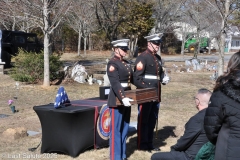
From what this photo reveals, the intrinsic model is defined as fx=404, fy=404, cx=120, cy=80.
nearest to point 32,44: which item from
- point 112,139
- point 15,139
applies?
point 15,139

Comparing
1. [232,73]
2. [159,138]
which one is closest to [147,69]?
[159,138]

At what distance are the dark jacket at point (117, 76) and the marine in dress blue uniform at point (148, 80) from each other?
0.42 meters

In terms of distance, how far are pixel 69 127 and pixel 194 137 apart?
6.78 feet

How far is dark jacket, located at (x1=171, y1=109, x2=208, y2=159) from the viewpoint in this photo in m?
3.97

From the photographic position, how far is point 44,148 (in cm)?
577

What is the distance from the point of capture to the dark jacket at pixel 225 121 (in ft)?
10.2

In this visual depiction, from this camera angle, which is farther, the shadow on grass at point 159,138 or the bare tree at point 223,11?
the bare tree at point 223,11

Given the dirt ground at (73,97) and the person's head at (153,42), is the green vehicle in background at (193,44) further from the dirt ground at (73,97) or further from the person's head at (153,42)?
the person's head at (153,42)

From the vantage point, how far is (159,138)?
7.05 meters

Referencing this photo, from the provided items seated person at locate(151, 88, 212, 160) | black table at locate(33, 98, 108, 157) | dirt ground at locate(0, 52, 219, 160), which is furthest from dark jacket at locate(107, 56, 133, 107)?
seated person at locate(151, 88, 212, 160)

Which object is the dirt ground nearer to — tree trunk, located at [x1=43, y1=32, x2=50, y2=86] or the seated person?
tree trunk, located at [x1=43, y1=32, x2=50, y2=86]

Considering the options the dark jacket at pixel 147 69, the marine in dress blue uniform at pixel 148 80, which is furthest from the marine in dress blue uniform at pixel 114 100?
the marine in dress blue uniform at pixel 148 80

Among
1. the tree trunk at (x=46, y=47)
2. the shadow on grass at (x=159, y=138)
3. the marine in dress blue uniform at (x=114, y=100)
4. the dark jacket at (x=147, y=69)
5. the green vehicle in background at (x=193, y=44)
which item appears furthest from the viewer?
the green vehicle in background at (x=193, y=44)

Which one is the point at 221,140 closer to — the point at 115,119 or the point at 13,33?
the point at 115,119
